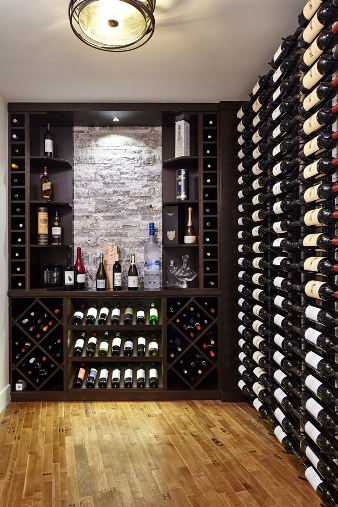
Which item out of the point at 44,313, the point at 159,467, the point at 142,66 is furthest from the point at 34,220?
the point at 159,467

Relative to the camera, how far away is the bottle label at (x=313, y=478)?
6.95ft

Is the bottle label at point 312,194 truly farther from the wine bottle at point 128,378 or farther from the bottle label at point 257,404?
the wine bottle at point 128,378

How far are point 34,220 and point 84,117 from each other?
1.02 m

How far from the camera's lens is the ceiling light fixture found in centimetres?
205

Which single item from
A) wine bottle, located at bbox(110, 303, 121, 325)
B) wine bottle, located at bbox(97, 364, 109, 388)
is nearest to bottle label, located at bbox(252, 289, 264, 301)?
wine bottle, located at bbox(110, 303, 121, 325)

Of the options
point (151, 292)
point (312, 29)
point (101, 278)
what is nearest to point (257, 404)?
point (151, 292)

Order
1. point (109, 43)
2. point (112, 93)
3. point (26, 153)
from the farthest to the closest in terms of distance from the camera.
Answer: point (26, 153)
point (112, 93)
point (109, 43)

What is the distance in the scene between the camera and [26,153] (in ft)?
12.5

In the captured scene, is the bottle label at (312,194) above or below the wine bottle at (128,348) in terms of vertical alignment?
above

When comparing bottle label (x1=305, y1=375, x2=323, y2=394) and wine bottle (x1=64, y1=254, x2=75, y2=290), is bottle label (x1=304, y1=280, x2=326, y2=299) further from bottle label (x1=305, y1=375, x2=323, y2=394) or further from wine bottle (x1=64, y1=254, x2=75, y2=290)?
wine bottle (x1=64, y1=254, x2=75, y2=290)

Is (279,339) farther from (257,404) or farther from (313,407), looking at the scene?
(257,404)

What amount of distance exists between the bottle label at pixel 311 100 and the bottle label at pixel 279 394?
1608 mm

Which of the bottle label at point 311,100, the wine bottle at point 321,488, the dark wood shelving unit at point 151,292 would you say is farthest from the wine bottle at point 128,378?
the bottle label at point 311,100

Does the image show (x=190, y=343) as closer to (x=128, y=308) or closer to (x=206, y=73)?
(x=128, y=308)
